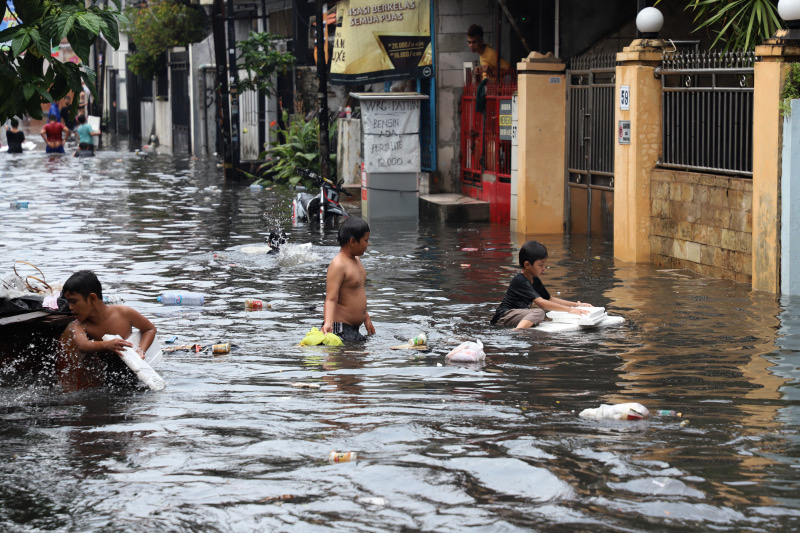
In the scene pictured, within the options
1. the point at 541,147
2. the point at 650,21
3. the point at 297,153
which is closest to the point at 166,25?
the point at 297,153

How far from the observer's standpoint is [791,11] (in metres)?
10.7

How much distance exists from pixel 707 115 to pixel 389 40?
9.67m

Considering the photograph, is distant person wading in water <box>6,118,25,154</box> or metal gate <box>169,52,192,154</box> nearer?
distant person wading in water <box>6,118,25,154</box>

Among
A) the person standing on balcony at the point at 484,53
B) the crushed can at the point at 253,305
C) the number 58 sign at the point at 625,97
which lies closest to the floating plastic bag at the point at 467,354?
the crushed can at the point at 253,305

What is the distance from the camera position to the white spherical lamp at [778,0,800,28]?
10.6 meters

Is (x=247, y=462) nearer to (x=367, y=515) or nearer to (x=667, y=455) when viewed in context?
(x=367, y=515)

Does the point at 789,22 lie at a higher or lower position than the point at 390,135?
higher

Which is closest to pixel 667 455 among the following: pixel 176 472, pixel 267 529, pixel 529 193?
pixel 267 529

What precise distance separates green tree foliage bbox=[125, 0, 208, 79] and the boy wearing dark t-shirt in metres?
34.0

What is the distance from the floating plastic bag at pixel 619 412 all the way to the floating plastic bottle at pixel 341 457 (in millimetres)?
1597

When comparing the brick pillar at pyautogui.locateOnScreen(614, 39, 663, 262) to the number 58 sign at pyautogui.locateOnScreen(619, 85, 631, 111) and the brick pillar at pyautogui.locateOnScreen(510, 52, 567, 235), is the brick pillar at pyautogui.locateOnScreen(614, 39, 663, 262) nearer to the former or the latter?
the number 58 sign at pyautogui.locateOnScreen(619, 85, 631, 111)

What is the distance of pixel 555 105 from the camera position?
17.6 m

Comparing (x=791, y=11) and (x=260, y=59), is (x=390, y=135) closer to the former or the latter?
(x=260, y=59)

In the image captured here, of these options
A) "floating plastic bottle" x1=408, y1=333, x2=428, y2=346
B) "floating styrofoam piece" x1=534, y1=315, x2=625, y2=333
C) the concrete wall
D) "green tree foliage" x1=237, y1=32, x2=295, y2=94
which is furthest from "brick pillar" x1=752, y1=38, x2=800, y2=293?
"green tree foliage" x1=237, y1=32, x2=295, y2=94
